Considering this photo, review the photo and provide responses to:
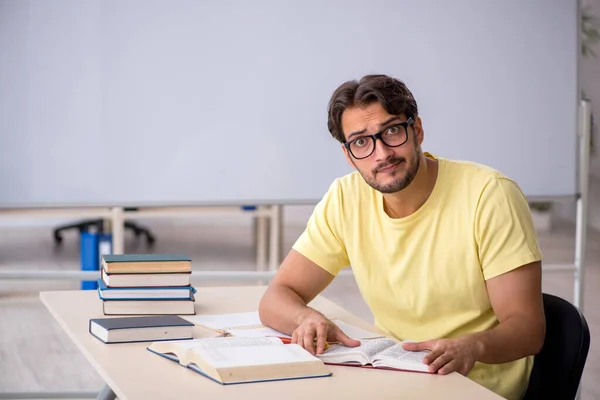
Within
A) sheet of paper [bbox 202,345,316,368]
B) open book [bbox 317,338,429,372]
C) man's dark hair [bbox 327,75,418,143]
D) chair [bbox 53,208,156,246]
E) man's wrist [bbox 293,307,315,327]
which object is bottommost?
chair [bbox 53,208,156,246]

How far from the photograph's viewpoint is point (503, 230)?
185 cm

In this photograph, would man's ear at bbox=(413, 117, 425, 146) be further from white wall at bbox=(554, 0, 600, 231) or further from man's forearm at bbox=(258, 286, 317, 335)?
white wall at bbox=(554, 0, 600, 231)

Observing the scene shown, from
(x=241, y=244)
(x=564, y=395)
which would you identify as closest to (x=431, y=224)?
(x=564, y=395)

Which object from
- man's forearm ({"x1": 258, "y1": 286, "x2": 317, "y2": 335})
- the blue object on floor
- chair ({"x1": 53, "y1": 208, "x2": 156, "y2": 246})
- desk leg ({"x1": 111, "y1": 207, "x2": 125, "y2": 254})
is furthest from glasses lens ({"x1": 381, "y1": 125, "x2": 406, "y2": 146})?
chair ({"x1": 53, "y1": 208, "x2": 156, "y2": 246})

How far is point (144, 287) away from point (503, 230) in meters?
0.80

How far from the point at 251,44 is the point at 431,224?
126 cm

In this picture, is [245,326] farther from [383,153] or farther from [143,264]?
[383,153]

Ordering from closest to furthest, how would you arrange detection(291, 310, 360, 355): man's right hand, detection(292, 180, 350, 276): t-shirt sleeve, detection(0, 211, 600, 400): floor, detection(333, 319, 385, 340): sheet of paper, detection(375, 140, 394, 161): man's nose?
detection(291, 310, 360, 355): man's right hand → detection(333, 319, 385, 340): sheet of paper → detection(375, 140, 394, 161): man's nose → detection(292, 180, 350, 276): t-shirt sleeve → detection(0, 211, 600, 400): floor

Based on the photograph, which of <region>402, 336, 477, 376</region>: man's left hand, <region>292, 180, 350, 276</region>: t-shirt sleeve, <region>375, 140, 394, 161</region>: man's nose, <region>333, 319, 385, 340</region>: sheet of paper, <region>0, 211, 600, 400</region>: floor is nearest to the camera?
<region>402, 336, 477, 376</region>: man's left hand

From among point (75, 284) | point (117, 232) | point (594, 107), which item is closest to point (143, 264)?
point (117, 232)

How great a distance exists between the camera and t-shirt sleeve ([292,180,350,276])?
2.10 meters

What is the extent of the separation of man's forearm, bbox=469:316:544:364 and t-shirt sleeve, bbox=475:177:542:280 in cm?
12

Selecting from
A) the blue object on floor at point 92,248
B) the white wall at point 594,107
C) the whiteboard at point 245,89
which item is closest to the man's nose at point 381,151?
the whiteboard at point 245,89

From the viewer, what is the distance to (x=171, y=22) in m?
2.93
